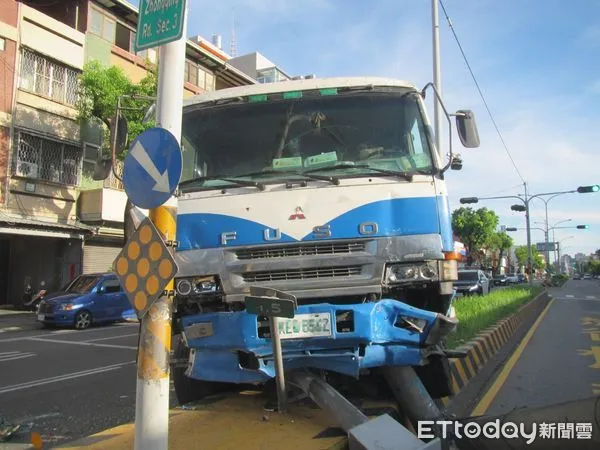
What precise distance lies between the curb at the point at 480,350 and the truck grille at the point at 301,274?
1.71m

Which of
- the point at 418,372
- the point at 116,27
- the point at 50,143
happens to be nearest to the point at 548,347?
the point at 418,372

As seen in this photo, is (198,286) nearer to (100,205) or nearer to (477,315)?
(477,315)

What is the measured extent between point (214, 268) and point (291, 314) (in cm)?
91

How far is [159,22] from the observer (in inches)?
151

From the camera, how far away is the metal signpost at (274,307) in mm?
3732

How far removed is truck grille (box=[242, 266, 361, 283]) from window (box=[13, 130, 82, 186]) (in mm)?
18563

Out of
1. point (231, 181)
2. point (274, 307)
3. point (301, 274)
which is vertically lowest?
point (274, 307)

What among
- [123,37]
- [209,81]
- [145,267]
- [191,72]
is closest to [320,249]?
[145,267]

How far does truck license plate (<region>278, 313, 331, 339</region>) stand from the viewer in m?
4.09

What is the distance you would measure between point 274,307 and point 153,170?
1227mm

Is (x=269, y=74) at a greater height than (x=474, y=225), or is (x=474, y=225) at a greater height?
(x=269, y=74)

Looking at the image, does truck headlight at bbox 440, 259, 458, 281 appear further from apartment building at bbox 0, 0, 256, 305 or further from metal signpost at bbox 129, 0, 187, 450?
apartment building at bbox 0, 0, 256, 305

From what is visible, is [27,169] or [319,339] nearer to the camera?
[319,339]

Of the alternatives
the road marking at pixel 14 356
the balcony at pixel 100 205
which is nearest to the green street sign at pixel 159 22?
the road marking at pixel 14 356
